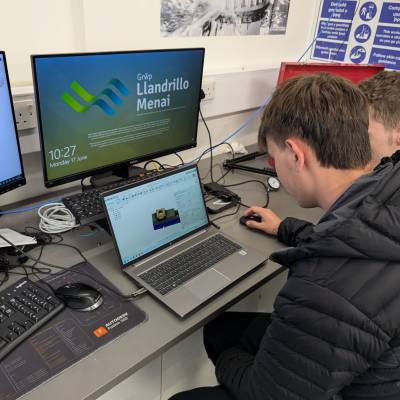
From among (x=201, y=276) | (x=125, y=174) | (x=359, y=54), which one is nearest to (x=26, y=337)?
(x=201, y=276)

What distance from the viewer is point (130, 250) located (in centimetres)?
104

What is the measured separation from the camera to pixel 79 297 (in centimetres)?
92

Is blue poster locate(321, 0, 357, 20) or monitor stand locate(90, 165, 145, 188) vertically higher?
blue poster locate(321, 0, 357, 20)

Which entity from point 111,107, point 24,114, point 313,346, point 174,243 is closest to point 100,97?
point 111,107

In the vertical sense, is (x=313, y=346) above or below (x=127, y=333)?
above

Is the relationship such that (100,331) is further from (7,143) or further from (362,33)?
(362,33)

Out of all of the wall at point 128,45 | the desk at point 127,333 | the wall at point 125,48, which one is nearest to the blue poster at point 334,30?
the wall at point 128,45

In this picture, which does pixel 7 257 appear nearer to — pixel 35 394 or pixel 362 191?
pixel 35 394

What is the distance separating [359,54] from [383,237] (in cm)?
176

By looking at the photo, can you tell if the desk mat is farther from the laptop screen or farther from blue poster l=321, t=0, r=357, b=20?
blue poster l=321, t=0, r=357, b=20

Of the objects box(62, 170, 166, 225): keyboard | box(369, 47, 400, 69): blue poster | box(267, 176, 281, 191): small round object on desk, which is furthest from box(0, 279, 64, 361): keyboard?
box(369, 47, 400, 69): blue poster

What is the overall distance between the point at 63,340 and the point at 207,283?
37cm

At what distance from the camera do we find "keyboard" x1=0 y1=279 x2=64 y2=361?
80 centimetres

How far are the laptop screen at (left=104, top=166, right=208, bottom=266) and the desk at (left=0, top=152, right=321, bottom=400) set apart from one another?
0.10 meters
